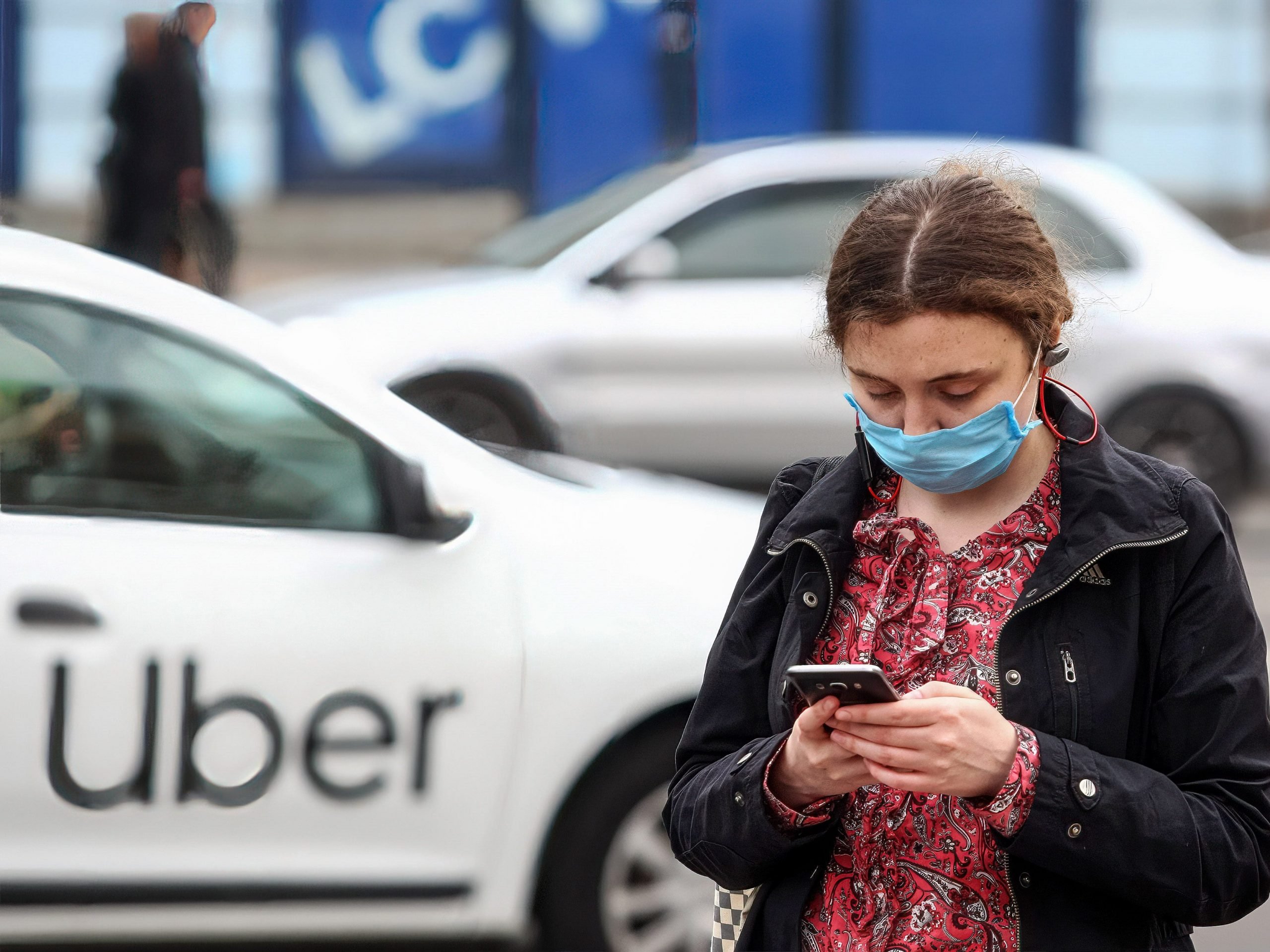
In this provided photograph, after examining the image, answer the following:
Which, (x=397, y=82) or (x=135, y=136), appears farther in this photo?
(x=397, y=82)

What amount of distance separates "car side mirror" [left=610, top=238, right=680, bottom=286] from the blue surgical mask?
15.3ft

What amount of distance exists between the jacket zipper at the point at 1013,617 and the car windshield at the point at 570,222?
13.8 feet

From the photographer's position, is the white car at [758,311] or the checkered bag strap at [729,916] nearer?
the checkered bag strap at [729,916]

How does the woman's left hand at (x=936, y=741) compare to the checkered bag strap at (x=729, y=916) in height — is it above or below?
above

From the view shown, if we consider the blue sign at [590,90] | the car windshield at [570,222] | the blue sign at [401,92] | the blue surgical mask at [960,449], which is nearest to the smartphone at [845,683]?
the blue surgical mask at [960,449]

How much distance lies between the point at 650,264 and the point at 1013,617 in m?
5.03

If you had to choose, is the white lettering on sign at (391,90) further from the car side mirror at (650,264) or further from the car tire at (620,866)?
the car tire at (620,866)

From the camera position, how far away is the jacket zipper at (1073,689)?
153 cm

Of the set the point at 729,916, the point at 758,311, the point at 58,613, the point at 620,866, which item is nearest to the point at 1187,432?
the point at 758,311

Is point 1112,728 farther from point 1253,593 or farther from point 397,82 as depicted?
point 1253,593

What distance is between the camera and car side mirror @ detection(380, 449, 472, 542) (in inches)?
124

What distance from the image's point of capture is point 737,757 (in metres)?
1.66

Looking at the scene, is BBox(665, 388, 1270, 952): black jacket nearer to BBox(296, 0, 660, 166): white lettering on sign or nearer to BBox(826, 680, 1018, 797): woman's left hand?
BBox(826, 680, 1018, 797): woman's left hand

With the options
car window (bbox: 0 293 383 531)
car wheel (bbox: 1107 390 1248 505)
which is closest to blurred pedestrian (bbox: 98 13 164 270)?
car window (bbox: 0 293 383 531)
